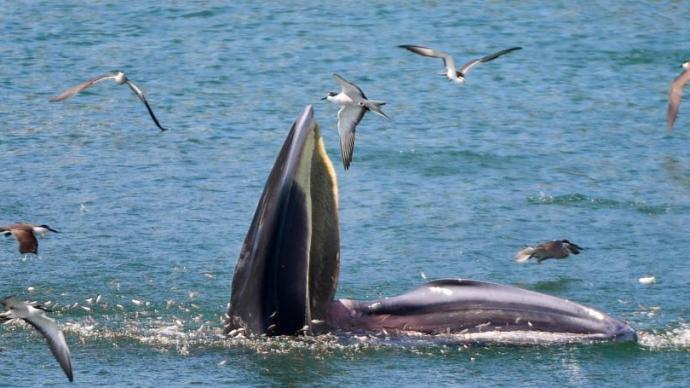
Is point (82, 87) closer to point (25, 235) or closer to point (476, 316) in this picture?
point (25, 235)

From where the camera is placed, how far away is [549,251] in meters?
11.2

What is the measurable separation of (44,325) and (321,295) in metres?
1.57

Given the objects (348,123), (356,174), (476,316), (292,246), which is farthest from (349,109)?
(292,246)

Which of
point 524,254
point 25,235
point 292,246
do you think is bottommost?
point 524,254

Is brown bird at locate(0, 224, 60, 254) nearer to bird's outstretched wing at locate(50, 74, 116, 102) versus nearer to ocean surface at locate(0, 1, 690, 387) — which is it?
ocean surface at locate(0, 1, 690, 387)

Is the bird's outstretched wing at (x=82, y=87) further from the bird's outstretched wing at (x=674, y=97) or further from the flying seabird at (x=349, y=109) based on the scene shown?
the bird's outstretched wing at (x=674, y=97)

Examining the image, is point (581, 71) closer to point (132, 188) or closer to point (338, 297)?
point (132, 188)

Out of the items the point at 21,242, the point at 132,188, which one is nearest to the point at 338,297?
the point at 21,242

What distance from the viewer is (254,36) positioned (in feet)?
67.4

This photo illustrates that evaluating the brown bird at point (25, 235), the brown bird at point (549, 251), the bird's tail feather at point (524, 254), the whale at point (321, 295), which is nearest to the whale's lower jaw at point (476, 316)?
the whale at point (321, 295)

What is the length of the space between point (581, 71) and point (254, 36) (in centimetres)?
442

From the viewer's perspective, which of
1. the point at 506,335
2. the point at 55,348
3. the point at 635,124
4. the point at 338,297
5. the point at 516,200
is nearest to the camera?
the point at 55,348

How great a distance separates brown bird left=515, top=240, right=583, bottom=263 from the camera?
11203mm

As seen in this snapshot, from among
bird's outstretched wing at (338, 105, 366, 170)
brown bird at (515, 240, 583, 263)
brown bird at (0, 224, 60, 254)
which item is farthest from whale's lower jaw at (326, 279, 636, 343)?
bird's outstretched wing at (338, 105, 366, 170)
